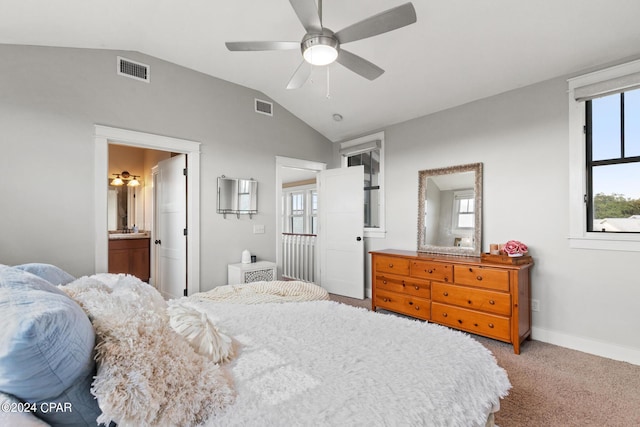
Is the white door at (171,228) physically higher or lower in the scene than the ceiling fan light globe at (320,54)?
lower

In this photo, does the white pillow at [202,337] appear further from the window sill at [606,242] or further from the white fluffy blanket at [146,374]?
the window sill at [606,242]

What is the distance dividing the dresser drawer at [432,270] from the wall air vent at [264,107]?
2857mm

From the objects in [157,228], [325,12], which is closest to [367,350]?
[325,12]

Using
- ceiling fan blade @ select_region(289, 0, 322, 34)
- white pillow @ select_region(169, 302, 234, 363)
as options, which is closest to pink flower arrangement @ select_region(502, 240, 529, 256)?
ceiling fan blade @ select_region(289, 0, 322, 34)

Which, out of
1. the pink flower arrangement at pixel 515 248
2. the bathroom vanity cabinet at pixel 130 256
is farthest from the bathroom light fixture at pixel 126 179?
the pink flower arrangement at pixel 515 248

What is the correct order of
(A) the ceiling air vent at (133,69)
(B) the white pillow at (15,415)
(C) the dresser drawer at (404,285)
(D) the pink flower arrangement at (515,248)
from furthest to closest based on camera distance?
(C) the dresser drawer at (404,285) < (A) the ceiling air vent at (133,69) < (D) the pink flower arrangement at (515,248) < (B) the white pillow at (15,415)

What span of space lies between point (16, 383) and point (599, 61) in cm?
417

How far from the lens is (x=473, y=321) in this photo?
311cm

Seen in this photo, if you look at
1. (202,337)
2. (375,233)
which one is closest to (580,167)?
(375,233)

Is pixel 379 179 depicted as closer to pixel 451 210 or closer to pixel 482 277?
pixel 451 210

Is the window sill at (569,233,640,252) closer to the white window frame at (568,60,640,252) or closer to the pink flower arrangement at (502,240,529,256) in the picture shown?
the white window frame at (568,60,640,252)

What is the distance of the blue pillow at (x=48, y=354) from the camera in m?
0.70

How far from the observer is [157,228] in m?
4.54

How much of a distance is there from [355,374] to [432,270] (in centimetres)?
253
